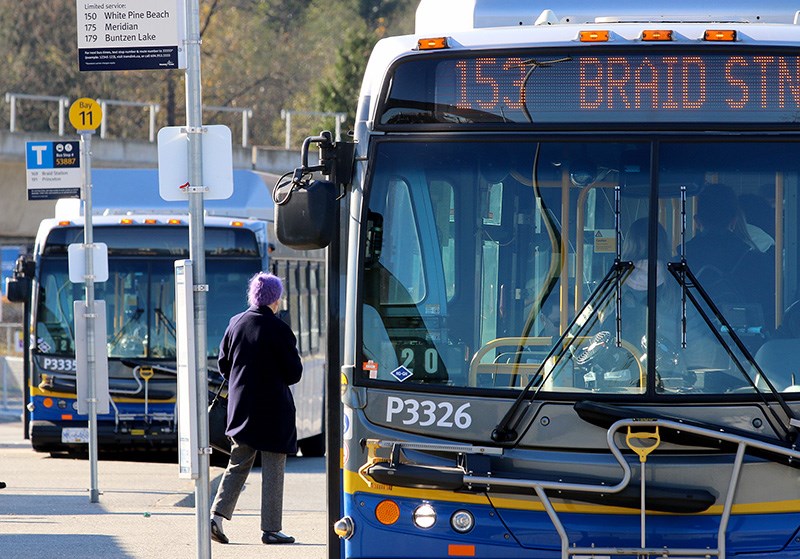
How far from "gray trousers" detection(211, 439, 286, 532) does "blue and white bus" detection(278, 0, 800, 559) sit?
3457 millimetres

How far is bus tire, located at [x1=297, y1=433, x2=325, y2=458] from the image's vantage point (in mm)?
19688

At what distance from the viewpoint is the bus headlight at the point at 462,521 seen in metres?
6.91

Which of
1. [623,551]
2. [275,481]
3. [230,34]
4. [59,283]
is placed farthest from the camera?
[230,34]

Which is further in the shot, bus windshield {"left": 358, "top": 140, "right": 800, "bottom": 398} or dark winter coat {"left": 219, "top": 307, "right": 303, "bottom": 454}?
dark winter coat {"left": 219, "top": 307, "right": 303, "bottom": 454}

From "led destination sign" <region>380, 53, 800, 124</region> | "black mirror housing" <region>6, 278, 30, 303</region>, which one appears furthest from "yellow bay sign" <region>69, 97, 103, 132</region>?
"led destination sign" <region>380, 53, 800, 124</region>

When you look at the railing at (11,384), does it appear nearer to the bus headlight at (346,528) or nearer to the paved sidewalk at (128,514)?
the paved sidewalk at (128,514)

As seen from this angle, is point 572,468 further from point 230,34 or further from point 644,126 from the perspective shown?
point 230,34

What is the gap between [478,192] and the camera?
7.14 m

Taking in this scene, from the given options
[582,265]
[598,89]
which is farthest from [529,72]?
[582,265]

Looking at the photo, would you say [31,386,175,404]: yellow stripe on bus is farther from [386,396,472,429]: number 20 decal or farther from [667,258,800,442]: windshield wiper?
[667,258,800,442]: windshield wiper

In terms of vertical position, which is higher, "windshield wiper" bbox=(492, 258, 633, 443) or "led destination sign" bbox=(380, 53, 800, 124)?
"led destination sign" bbox=(380, 53, 800, 124)

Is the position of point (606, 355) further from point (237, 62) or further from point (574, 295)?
point (237, 62)

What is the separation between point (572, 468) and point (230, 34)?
5680cm

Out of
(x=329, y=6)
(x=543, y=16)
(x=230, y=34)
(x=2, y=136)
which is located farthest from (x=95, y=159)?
(x=329, y=6)
